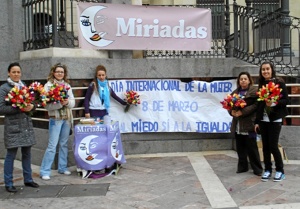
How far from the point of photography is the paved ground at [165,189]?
205 inches

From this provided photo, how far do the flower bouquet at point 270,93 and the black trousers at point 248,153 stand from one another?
0.95 metres

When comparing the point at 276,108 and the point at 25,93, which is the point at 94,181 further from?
the point at 276,108

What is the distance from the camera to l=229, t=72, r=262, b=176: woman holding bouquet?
20.9 feet

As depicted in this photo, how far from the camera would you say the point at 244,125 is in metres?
6.45

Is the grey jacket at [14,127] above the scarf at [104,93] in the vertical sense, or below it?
below

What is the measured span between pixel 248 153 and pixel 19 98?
12.5ft

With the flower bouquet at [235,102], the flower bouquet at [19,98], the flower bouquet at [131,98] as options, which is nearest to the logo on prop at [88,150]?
the flower bouquet at [19,98]

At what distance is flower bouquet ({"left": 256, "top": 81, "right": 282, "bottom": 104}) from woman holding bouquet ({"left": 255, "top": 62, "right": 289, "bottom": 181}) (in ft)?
0.20

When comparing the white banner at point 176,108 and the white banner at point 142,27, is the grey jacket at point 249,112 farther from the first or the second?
the white banner at point 142,27

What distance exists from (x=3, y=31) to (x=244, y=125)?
5449 mm

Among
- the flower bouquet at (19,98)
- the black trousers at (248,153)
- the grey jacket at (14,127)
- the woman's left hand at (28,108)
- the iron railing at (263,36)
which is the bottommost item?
the black trousers at (248,153)

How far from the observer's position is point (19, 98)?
5.52m

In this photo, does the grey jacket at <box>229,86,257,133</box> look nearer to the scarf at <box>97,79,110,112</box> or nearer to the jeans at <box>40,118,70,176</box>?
the scarf at <box>97,79,110,112</box>

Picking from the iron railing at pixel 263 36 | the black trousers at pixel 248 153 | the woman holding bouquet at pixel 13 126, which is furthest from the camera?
the iron railing at pixel 263 36
